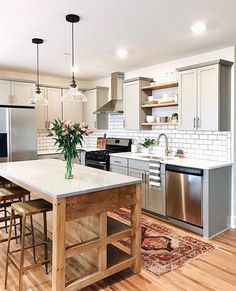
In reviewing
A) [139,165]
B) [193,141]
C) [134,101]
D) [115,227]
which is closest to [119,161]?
[139,165]

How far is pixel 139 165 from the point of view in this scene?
4.36m

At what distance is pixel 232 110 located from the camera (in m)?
3.74

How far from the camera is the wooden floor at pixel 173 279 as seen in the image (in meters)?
2.41

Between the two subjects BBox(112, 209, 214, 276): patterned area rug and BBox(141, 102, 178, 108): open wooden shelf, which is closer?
BBox(112, 209, 214, 276): patterned area rug

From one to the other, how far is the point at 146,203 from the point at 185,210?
2.63ft

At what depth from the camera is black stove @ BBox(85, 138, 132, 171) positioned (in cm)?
513

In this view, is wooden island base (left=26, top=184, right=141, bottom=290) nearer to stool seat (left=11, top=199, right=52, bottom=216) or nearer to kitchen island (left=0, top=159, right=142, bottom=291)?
kitchen island (left=0, top=159, right=142, bottom=291)

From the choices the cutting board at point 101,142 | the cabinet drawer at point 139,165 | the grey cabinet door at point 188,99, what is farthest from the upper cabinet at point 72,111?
the grey cabinet door at point 188,99

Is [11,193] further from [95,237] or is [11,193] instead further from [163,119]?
[163,119]

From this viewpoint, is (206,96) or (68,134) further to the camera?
(206,96)

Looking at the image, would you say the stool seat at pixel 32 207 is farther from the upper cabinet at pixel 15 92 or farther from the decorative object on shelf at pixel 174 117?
the upper cabinet at pixel 15 92

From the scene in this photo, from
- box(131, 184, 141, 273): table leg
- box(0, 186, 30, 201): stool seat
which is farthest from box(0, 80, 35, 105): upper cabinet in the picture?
box(131, 184, 141, 273): table leg

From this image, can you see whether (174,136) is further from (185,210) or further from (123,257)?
(123,257)

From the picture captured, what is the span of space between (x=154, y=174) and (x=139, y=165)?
1.26 feet
